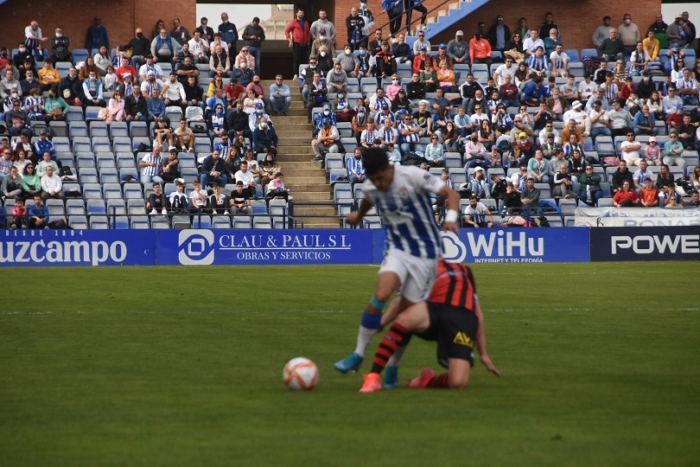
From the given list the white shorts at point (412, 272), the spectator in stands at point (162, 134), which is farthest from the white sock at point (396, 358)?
the spectator in stands at point (162, 134)

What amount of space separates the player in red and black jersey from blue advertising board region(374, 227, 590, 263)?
19794 millimetres

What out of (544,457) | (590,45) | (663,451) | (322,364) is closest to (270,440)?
(544,457)

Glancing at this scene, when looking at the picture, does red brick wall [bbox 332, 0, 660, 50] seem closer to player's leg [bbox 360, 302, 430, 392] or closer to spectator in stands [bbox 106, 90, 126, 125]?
spectator in stands [bbox 106, 90, 126, 125]

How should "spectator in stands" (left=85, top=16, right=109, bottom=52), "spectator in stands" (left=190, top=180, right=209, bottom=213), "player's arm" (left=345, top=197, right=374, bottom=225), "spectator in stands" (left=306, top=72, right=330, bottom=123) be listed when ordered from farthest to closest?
"spectator in stands" (left=85, top=16, right=109, bottom=52), "spectator in stands" (left=306, top=72, right=330, bottom=123), "spectator in stands" (left=190, top=180, right=209, bottom=213), "player's arm" (left=345, top=197, right=374, bottom=225)

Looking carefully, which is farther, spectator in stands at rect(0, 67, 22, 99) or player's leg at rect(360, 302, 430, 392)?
spectator in stands at rect(0, 67, 22, 99)

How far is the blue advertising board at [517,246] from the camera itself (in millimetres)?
28812

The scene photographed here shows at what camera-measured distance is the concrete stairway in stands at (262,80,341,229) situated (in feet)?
99.3

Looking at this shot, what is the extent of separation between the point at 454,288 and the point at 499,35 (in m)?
28.7

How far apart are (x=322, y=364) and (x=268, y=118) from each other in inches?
836

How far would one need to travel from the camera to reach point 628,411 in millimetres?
7594

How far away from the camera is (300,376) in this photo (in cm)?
843

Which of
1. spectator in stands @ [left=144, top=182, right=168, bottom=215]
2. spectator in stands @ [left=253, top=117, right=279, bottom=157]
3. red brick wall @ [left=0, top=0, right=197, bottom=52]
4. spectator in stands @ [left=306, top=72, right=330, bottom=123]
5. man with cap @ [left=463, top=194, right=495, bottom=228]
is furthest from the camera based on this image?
red brick wall @ [left=0, top=0, right=197, bottom=52]

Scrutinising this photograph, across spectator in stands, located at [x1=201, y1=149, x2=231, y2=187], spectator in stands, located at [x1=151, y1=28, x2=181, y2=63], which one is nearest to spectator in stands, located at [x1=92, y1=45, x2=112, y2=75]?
spectator in stands, located at [x1=151, y1=28, x2=181, y2=63]

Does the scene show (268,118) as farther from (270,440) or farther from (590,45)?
(270,440)
